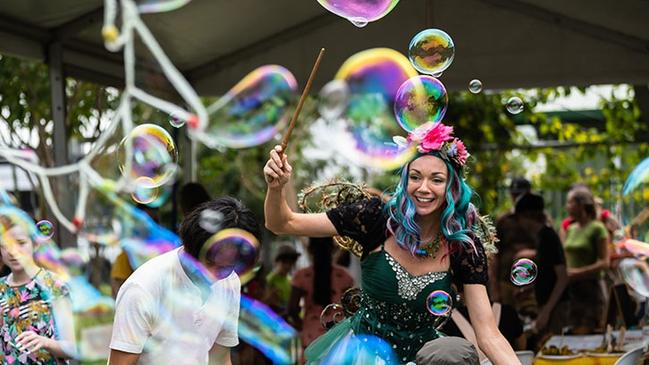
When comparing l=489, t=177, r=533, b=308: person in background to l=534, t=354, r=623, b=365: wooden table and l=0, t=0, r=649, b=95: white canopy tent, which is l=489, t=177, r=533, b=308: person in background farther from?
l=534, t=354, r=623, b=365: wooden table

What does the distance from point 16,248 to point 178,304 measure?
1.29 meters

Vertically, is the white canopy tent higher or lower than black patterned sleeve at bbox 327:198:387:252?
higher

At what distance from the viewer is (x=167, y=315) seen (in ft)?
9.27

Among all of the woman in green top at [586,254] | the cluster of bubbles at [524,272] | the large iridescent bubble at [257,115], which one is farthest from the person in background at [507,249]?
the cluster of bubbles at [524,272]

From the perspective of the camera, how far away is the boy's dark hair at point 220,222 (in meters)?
2.75

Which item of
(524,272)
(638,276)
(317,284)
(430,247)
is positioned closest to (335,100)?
(524,272)

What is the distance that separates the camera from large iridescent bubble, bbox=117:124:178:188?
4289mm

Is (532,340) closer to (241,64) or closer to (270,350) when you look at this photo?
(270,350)

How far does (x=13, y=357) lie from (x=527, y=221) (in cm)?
386

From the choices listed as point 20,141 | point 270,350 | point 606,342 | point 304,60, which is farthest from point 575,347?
point 20,141

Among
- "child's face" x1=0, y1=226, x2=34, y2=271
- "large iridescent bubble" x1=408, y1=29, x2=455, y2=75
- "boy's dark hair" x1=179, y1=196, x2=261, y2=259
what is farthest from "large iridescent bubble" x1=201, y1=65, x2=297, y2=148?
"boy's dark hair" x1=179, y1=196, x2=261, y2=259

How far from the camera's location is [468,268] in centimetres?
313

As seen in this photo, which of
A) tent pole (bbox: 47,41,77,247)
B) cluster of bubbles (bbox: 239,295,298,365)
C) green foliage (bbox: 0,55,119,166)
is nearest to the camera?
cluster of bubbles (bbox: 239,295,298,365)

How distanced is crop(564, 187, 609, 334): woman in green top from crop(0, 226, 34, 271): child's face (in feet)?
13.0
